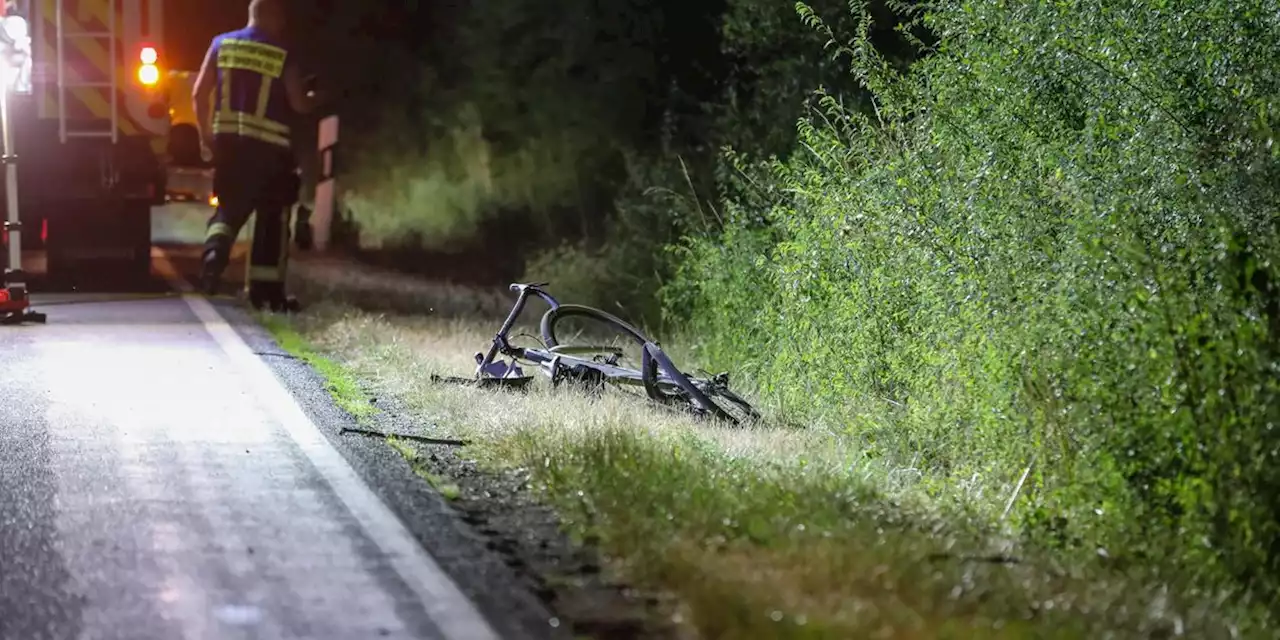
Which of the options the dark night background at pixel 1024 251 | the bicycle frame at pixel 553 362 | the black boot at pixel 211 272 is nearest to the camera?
the dark night background at pixel 1024 251

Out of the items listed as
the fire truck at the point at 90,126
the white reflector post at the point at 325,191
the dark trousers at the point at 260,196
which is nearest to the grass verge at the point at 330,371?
the dark trousers at the point at 260,196

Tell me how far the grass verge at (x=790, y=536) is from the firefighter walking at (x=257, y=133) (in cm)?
692

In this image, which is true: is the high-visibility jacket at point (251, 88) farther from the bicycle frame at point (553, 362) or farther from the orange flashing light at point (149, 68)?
the bicycle frame at point (553, 362)

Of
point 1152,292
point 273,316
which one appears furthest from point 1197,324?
point 273,316

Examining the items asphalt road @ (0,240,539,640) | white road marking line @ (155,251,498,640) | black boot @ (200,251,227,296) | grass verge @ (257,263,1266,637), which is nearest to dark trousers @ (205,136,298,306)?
black boot @ (200,251,227,296)

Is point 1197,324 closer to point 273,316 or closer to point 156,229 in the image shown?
point 273,316

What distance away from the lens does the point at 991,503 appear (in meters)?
8.23

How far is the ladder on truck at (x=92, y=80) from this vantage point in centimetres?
1738

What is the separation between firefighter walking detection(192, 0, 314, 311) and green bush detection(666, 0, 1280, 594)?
657 cm

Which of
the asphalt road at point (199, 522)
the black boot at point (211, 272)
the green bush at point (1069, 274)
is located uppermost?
the green bush at point (1069, 274)

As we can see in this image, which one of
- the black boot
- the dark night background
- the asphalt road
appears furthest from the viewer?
the black boot

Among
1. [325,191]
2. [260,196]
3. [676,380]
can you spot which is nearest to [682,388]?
[676,380]

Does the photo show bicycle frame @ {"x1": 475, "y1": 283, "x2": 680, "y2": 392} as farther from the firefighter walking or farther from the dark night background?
the firefighter walking

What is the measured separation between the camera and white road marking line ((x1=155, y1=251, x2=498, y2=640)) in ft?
18.7
